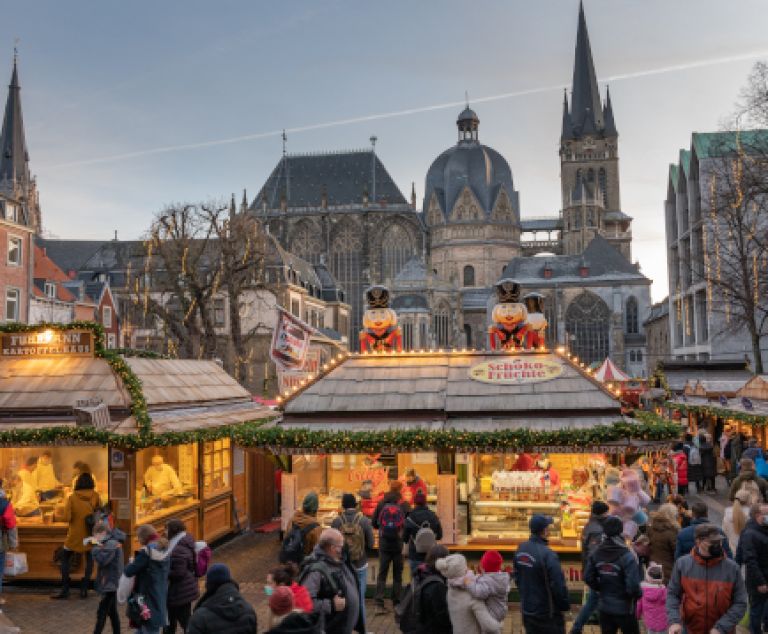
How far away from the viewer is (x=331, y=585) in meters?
6.16

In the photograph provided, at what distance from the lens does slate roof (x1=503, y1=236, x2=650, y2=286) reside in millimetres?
72594

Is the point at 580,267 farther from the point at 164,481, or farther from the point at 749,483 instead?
the point at 749,483

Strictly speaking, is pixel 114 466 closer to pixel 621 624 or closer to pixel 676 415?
pixel 621 624

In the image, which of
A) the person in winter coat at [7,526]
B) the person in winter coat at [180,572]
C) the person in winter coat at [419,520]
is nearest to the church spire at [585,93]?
the person in winter coat at [419,520]

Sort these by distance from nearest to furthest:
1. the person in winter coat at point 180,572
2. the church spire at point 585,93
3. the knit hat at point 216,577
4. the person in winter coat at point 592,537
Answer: the knit hat at point 216,577 → the person in winter coat at point 180,572 → the person in winter coat at point 592,537 → the church spire at point 585,93

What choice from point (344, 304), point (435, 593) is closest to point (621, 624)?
point (435, 593)

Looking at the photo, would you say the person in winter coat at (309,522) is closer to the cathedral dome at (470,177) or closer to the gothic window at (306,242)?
the gothic window at (306,242)

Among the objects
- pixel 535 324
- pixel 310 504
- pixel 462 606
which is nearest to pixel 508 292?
pixel 535 324

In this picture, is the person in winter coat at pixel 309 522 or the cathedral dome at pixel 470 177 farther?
the cathedral dome at pixel 470 177

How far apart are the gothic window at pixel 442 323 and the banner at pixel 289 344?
192 feet

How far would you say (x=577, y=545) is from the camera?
36.0 ft

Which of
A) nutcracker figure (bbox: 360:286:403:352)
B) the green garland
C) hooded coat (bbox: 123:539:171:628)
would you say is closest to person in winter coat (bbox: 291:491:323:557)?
hooded coat (bbox: 123:539:171:628)

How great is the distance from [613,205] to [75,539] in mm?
96786

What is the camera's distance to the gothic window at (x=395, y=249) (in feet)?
263
